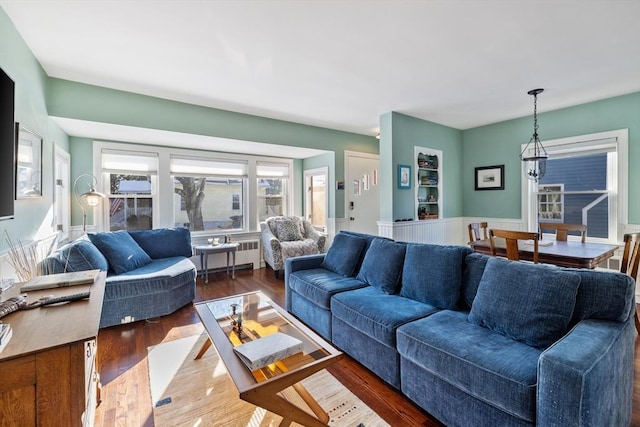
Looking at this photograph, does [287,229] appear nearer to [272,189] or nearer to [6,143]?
[272,189]

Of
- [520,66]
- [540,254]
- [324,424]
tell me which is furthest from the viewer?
[520,66]

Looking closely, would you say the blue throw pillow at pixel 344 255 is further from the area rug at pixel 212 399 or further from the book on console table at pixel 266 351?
the book on console table at pixel 266 351

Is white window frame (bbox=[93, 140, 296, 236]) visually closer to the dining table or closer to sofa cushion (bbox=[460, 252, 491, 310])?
the dining table

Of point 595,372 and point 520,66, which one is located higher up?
point 520,66

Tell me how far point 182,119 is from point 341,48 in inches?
94.6

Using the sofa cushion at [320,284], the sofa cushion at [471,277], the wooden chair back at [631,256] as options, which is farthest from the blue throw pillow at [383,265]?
the wooden chair back at [631,256]

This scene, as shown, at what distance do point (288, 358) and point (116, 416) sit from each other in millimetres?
1113

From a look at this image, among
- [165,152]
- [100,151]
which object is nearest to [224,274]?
[165,152]

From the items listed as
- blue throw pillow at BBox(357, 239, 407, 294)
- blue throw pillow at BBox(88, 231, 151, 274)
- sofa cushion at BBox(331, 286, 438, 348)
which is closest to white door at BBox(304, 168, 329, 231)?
blue throw pillow at BBox(357, 239, 407, 294)

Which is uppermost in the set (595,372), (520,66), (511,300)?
(520,66)

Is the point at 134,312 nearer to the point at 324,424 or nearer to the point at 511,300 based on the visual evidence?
the point at 324,424

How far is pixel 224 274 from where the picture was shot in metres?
5.02

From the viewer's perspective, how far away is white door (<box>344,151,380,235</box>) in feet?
18.4

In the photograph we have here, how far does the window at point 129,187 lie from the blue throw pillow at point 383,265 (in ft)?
12.4
